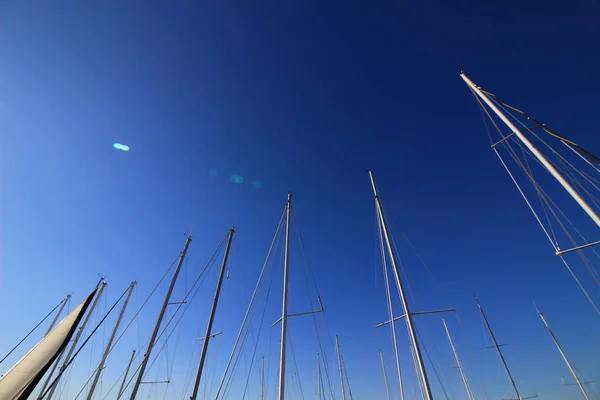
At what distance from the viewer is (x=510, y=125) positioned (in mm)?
10906

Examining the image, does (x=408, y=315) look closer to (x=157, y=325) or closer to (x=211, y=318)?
(x=211, y=318)

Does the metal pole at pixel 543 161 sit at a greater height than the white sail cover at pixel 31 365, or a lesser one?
greater

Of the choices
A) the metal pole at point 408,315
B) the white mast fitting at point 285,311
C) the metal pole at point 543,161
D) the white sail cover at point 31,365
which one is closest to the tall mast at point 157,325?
the white mast fitting at point 285,311

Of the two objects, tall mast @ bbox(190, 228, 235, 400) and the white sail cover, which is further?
tall mast @ bbox(190, 228, 235, 400)

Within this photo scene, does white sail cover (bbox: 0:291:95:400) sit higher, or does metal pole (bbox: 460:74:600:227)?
metal pole (bbox: 460:74:600:227)

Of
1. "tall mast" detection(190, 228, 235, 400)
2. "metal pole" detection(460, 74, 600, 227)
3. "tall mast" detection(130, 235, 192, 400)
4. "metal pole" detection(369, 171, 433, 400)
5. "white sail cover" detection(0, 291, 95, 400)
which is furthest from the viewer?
"tall mast" detection(130, 235, 192, 400)

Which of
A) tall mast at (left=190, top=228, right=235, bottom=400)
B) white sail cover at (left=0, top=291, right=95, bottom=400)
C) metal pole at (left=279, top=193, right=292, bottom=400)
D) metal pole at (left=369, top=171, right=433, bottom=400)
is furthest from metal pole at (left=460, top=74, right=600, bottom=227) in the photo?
tall mast at (left=190, top=228, right=235, bottom=400)

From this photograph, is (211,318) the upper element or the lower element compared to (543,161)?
lower

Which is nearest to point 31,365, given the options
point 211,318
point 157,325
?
point 211,318

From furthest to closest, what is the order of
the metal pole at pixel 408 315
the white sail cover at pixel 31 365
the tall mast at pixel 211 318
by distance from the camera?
the tall mast at pixel 211 318 < the metal pole at pixel 408 315 < the white sail cover at pixel 31 365

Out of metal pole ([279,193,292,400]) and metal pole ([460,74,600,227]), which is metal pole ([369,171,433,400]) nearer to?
metal pole ([279,193,292,400])

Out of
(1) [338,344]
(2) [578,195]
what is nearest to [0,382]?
(2) [578,195]

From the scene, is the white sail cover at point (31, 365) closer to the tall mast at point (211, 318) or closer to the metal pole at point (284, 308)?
the tall mast at point (211, 318)

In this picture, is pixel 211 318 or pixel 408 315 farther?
pixel 211 318
